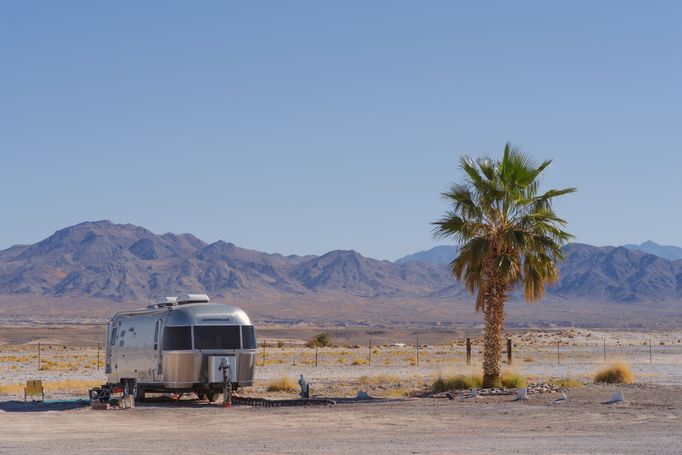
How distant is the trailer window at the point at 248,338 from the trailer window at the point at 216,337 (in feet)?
0.64

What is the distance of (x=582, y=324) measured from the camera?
179625 millimetres

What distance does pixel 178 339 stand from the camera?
28406 mm

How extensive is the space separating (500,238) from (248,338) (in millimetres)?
7473

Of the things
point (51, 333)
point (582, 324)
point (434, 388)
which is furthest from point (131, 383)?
point (582, 324)

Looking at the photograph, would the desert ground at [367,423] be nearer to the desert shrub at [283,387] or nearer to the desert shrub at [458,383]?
the desert shrub at [283,387]

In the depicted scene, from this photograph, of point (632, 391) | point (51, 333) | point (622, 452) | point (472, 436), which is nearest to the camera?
point (622, 452)

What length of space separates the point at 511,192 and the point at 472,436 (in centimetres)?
1159

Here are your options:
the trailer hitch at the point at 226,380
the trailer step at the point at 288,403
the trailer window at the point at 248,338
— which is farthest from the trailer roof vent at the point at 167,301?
the trailer step at the point at 288,403

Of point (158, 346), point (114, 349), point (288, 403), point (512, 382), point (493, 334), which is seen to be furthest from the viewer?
point (114, 349)

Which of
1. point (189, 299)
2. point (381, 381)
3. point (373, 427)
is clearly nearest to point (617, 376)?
point (381, 381)

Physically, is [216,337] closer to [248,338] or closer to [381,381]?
[248,338]

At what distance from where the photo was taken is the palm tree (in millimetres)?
30219

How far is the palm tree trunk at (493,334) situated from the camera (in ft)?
99.5

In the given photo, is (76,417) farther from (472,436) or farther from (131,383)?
(472,436)
